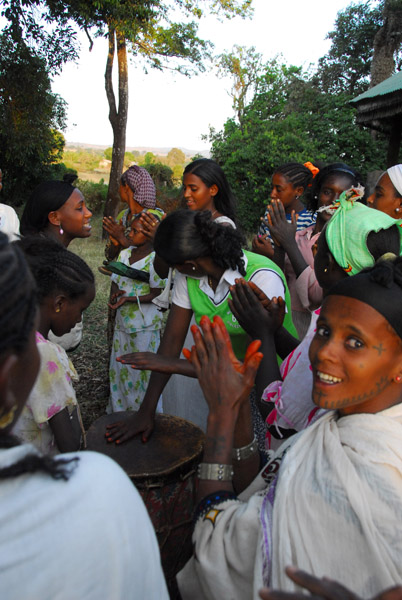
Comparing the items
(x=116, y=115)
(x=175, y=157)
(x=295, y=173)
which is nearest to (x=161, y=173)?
(x=116, y=115)

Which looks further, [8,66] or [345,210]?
[8,66]

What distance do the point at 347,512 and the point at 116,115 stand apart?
13934 millimetres

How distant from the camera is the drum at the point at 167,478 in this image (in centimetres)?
205

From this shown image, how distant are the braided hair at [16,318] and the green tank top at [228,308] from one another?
168 cm

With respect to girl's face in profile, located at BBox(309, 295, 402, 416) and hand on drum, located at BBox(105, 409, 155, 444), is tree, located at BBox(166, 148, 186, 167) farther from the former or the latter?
girl's face in profile, located at BBox(309, 295, 402, 416)

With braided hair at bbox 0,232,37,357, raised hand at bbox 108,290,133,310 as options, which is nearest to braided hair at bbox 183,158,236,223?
raised hand at bbox 108,290,133,310

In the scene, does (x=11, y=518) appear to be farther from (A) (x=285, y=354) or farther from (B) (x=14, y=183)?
(B) (x=14, y=183)

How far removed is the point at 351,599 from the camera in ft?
2.83

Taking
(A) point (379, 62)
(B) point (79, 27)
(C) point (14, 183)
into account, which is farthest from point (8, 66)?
(A) point (379, 62)

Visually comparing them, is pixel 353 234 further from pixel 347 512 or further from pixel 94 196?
pixel 94 196

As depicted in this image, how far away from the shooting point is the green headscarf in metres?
1.74

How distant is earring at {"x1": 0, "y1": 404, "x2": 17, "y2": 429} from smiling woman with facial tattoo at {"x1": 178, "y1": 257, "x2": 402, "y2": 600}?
67 centimetres

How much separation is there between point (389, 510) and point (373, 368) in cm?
38

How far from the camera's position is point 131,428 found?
231cm
